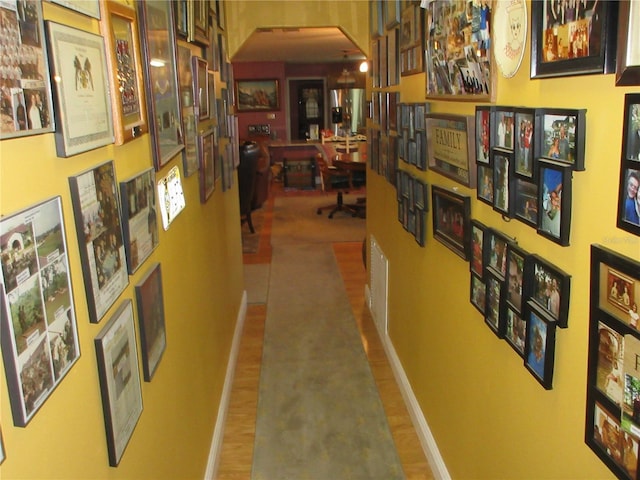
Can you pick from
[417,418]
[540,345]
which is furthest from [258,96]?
[540,345]

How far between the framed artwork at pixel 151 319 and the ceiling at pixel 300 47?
461cm

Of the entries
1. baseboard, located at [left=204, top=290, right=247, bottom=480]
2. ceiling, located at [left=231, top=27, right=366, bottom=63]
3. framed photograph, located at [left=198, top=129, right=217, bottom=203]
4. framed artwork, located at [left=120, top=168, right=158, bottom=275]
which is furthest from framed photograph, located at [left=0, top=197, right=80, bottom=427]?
ceiling, located at [left=231, top=27, right=366, bottom=63]

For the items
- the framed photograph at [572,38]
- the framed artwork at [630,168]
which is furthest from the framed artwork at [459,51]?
the framed artwork at [630,168]

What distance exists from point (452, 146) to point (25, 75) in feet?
4.70

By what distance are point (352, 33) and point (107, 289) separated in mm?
3107

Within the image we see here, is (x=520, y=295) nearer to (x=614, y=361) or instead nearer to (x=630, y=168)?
(x=614, y=361)

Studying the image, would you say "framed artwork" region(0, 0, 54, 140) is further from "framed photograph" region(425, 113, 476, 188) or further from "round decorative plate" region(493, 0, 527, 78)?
"framed photograph" region(425, 113, 476, 188)

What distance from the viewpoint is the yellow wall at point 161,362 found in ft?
2.73

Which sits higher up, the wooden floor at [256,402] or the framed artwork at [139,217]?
the framed artwork at [139,217]

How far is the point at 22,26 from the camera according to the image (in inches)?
32.5

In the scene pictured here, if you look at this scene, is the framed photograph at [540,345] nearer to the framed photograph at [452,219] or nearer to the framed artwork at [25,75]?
the framed photograph at [452,219]

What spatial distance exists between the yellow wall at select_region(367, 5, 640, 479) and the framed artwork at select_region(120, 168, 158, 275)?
37.9 inches

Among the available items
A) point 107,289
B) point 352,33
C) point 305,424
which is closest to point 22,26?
point 107,289

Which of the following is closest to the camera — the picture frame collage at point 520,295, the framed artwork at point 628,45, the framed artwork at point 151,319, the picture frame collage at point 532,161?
the framed artwork at point 628,45
